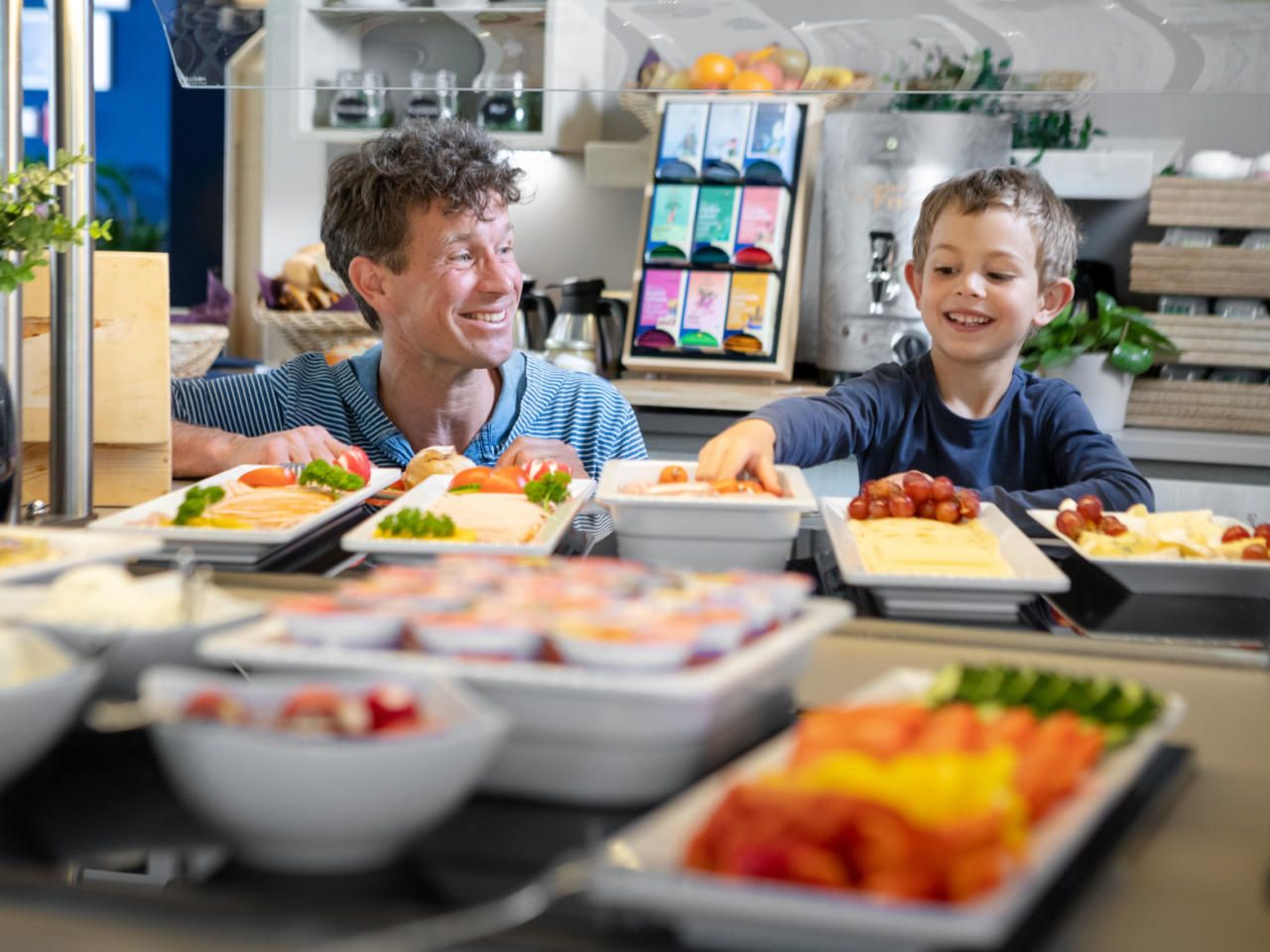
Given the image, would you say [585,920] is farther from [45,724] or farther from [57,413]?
[57,413]

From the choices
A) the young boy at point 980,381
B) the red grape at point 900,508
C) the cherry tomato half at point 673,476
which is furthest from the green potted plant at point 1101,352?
the cherry tomato half at point 673,476

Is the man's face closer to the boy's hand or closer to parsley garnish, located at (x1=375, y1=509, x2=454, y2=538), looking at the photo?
the boy's hand

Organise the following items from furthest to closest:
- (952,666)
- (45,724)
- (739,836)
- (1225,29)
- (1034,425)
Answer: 1. (1034,425)
2. (1225,29)
3. (952,666)
4. (45,724)
5. (739,836)

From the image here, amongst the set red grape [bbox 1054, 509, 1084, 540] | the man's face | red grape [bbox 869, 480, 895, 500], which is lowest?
red grape [bbox 1054, 509, 1084, 540]

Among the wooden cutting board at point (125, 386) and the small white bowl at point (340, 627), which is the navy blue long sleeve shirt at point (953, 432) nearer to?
the wooden cutting board at point (125, 386)

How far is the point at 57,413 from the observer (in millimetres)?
1450

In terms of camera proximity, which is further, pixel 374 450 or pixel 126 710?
pixel 374 450

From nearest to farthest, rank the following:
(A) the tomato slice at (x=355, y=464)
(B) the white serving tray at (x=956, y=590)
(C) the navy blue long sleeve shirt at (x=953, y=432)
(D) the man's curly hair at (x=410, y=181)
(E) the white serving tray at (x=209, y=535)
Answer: (B) the white serving tray at (x=956, y=590)
(E) the white serving tray at (x=209, y=535)
(A) the tomato slice at (x=355, y=464)
(C) the navy blue long sleeve shirt at (x=953, y=432)
(D) the man's curly hair at (x=410, y=181)

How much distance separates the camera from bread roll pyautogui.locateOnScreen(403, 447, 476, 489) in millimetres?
1591

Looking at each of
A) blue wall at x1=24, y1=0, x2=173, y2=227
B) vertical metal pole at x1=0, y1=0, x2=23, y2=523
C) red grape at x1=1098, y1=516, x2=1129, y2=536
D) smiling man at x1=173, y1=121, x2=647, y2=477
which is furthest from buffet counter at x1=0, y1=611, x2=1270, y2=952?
blue wall at x1=24, y1=0, x2=173, y2=227

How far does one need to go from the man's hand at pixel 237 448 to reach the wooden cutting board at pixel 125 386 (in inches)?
9.3

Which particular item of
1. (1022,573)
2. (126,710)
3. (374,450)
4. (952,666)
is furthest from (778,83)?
(374,450)

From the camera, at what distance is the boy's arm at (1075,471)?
5.40ft

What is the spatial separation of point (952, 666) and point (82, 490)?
1.01 m
